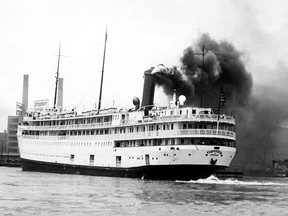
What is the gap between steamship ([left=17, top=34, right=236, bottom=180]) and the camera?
56.7m

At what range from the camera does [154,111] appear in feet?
209

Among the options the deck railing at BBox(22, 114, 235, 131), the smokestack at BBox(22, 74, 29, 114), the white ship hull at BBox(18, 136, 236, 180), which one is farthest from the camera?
the smokestack at BBox(22, 74, 29, 114)

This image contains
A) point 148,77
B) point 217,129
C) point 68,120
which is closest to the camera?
point 217,129

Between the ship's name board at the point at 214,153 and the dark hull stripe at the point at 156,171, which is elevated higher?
the ship's name board at the point at 214,153

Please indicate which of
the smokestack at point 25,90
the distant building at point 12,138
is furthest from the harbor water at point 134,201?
the distant building at point 12,138

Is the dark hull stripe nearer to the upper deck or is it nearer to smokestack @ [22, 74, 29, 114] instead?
the upper deck

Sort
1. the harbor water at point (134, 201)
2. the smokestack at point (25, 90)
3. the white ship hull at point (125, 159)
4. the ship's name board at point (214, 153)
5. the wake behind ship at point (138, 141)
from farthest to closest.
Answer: the smokestack at point (25, 90)
the wake behind ship at point (138, 141)
the white ship hull at point (125, 159)
the ship's name board at point (214, 153)
the harbor water at point (134, 201)

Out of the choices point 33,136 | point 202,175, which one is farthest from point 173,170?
point 33,136

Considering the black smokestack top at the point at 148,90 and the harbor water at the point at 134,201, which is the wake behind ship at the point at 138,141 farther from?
the harbor water at the point at 134,201

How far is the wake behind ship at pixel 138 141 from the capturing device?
56.7 m

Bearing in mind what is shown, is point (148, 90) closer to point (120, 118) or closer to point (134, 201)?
point (120, 118)

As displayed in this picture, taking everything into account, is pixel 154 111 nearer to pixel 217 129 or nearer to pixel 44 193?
pixel 217 129

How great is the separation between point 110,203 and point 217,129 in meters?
24.3

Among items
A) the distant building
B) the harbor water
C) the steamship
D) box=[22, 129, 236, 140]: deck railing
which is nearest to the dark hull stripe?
the steamship
